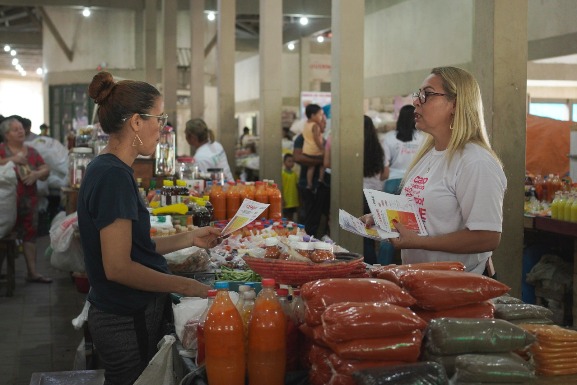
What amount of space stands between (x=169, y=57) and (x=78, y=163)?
33.0 feet

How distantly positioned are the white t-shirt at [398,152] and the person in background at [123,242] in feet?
19.6

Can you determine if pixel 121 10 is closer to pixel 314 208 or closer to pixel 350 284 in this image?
pixel 314 208

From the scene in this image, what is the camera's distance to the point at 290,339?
2482 millimetres

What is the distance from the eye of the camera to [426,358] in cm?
222

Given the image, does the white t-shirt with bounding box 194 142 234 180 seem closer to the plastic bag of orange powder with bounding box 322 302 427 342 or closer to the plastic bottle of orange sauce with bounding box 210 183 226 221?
the plastic bottle of orange sauce with bounding box 210 183 226 221

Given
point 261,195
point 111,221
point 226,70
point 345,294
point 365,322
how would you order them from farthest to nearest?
point 226,70 < point 261,195 < point 111,221 < point 345,294 < point 365,322

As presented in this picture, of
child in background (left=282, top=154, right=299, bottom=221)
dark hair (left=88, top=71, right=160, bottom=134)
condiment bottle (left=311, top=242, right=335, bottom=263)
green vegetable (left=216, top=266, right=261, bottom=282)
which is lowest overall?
child in background (left=282, top=154, right=299, bottom=221)

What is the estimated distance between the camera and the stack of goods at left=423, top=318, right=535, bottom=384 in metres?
2.12

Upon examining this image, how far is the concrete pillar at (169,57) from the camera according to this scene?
17.3 m

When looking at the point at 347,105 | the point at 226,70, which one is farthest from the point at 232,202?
the point at 226,70

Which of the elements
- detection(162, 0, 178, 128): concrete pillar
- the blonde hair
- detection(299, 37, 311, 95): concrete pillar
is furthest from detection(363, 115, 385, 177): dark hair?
detection(299, 37, 311, 95): concrete pillar

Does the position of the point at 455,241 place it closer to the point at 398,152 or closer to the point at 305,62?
the point at 398,152

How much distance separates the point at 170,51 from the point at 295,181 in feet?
19.9

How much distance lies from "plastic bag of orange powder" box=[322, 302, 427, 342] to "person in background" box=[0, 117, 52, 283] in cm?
746
